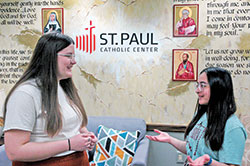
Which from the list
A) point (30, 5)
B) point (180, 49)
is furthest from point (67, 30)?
point (180, 49)

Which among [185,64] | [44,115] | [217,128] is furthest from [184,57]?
[44,115]

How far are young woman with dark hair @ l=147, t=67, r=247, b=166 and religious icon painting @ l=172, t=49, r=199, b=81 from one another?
1.26 meters

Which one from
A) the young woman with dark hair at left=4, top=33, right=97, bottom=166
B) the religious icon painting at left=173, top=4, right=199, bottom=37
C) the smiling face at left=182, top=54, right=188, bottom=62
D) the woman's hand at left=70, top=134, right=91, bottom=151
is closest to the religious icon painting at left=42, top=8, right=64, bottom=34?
the religious icon painting at left=173, top=4, right=199, bottom=37

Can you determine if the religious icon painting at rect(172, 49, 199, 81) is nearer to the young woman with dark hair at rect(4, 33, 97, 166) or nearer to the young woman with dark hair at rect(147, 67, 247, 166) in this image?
the young woman with dark hair at rect(147, 67, 247, 166)

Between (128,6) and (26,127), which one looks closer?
(26,127)

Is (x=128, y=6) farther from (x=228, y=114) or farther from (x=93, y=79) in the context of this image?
(x=228, y=114)

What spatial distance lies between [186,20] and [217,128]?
65.9 inches

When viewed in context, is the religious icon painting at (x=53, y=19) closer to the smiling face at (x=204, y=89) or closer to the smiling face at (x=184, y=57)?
the smiling face at (x=184, y=57)

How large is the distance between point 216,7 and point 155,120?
1410 mm

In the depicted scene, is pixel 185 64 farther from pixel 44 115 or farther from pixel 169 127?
pixel 44 115

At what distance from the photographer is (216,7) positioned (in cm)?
271

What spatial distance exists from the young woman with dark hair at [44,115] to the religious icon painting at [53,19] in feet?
5.67

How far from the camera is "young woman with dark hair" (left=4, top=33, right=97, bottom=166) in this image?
118cm

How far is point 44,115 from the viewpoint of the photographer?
126cm
